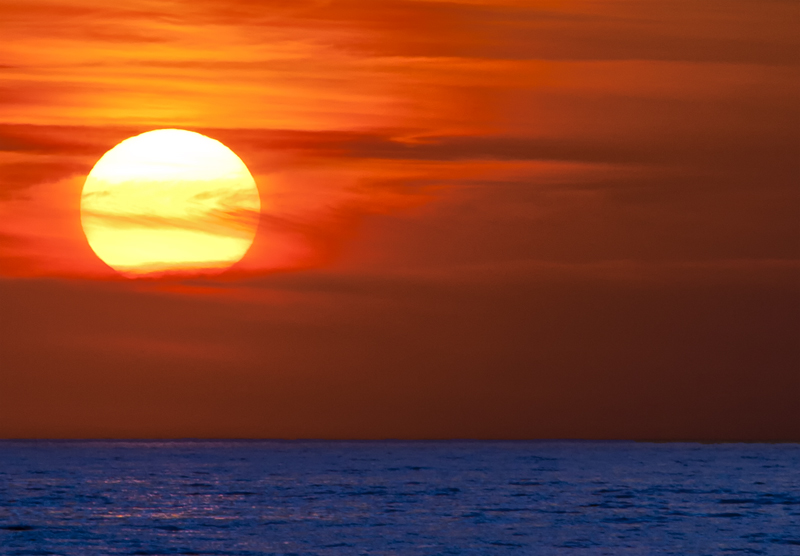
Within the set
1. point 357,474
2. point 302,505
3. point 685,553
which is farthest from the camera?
point 357,474

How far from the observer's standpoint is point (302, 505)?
66.1m

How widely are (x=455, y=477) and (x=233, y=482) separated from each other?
21064 millimetres

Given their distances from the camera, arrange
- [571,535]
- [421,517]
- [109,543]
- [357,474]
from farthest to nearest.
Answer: [357,474] → [421,517] → [571,535] → [109,543]

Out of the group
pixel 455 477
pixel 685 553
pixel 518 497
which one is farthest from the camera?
pixel 455 477

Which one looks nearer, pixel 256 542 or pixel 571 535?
pixel 256 542

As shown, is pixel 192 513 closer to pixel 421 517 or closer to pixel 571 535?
pixel 421 517

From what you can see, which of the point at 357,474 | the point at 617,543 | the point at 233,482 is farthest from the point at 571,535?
the point at 357,474

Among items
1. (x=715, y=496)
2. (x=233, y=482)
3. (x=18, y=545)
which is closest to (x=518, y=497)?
(x=715, y=496)

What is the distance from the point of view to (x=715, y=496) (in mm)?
76062

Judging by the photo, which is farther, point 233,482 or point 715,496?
point 233,482

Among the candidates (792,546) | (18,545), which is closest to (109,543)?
(18,545)

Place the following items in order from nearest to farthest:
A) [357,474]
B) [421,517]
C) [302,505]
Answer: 1. [421,517]
2. [302,505]
3. [357,474]

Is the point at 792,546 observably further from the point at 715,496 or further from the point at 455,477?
the point at 455,477

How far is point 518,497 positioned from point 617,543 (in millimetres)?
26657
